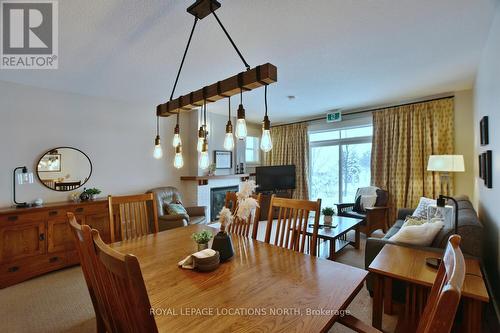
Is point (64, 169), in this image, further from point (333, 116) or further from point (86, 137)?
point (333, 116)

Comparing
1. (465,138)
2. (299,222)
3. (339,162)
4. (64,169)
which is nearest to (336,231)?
(299,222)

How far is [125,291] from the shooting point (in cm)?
77

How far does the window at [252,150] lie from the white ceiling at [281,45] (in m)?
2.79

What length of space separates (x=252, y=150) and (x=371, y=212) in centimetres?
357

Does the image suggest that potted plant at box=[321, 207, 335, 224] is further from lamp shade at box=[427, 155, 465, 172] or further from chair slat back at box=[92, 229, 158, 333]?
chair slat back at box=[92, 229, 158, 333]

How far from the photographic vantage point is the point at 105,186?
389 cm

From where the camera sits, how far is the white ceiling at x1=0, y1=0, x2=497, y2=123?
1815 mm

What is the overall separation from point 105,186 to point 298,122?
455cm

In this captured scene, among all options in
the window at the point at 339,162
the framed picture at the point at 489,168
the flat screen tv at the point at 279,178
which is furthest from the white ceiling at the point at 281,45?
the flat screen tv at the point at 279,178

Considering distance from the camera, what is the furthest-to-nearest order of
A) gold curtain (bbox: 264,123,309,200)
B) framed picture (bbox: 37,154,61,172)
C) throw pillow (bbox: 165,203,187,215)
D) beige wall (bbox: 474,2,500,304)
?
gold curtain (bbox: 264,123,309,200) → throw pillow (bbox: 165,203,187,215) → framed picture (bbox: 37,154,61,172) → beige wall (bbox: 474,2,500,304)

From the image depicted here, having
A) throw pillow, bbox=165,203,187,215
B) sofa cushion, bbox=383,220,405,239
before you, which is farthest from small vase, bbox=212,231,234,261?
throw pillow, bbox=165,203,187,215

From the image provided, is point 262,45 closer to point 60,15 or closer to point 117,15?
point 117,15

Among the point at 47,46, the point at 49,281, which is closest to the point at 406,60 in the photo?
the point at 47,46

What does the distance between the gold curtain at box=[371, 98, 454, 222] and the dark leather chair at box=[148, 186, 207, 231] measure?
3578mm
